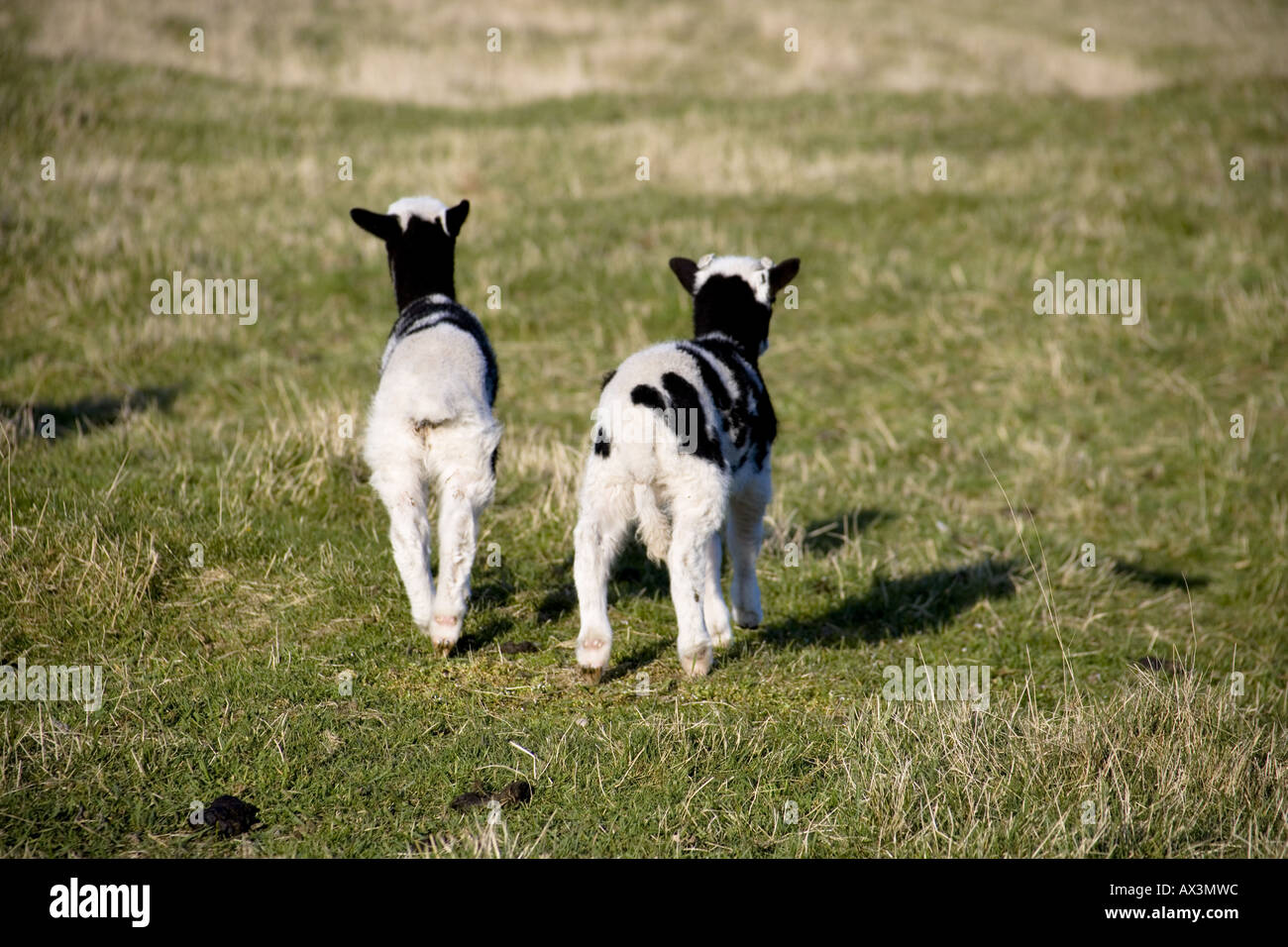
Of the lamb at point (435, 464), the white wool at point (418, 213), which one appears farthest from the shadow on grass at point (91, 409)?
the lamb at point (435, 464)

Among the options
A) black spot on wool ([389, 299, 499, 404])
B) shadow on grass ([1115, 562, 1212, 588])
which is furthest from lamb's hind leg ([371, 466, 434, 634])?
shadow on grass ([1115, 562, 1212, 588])

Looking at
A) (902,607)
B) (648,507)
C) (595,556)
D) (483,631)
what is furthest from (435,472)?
(902,607)

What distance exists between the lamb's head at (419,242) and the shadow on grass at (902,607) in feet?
10.8

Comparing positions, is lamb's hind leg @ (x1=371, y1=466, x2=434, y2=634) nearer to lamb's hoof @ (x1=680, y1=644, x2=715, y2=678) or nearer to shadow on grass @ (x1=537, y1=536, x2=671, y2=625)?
shadow on grass @ (x1=537, y1=536, x2=671, y2=625)

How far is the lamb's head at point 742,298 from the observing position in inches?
302

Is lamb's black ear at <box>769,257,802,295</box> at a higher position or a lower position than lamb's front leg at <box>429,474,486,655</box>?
higher

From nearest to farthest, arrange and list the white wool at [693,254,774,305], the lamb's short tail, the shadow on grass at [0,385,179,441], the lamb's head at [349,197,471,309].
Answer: the lamb's short tail → the white wool at [693,254,774,305] → the lamb's head at [349,197,471,309] → the shadow on grass at [0,385,179,441]

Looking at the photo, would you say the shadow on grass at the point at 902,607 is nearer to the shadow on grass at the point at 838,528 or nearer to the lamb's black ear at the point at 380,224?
the shadow on grass at the point at 838,528

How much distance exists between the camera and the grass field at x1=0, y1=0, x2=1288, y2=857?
18.1 feet

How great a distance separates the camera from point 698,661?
662 centimetres

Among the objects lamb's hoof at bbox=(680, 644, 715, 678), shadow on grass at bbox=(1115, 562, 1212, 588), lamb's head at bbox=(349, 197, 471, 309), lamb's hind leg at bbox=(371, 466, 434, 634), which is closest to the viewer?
lamb's hoof at bbox=(680, 644, 715, 678)

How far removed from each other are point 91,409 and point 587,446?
193 inches

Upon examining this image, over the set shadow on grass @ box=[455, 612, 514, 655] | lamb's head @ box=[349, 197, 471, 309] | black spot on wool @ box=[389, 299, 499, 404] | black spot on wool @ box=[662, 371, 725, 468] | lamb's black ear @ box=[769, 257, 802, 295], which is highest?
lamb's head @ box=[349, 197, 471, 309]

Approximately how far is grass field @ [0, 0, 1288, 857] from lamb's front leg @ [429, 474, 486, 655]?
0.23 m
